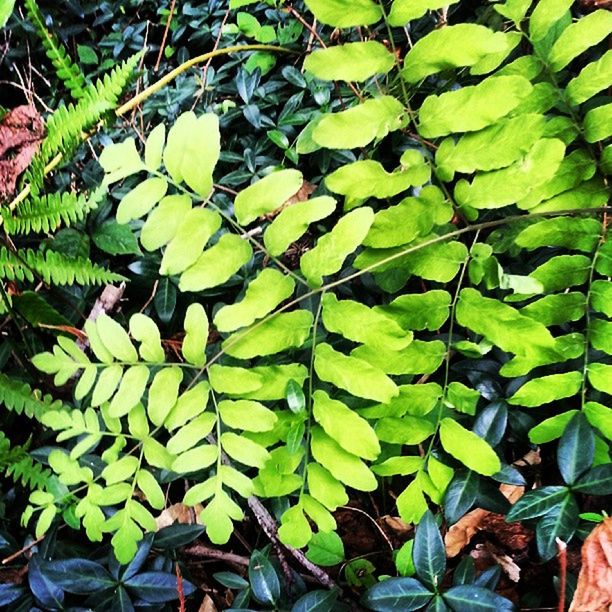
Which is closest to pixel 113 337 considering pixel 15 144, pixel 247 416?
pixel 247 416

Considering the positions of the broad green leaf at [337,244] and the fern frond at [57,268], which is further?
the fern frond at [57,268]

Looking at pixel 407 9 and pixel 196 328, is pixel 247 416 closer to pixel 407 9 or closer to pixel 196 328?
pixel 196 328

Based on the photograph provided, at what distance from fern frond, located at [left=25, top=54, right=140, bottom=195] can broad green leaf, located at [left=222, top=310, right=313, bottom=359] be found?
567 millimetres

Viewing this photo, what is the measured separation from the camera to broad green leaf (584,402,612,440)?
41.6 inches

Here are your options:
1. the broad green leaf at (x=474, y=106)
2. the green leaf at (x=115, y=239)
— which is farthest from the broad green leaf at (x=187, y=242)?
the green leaf at (x=115, y=239)

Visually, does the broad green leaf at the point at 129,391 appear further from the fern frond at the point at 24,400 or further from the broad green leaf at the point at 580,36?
the broad green leaf at the point at 580,36

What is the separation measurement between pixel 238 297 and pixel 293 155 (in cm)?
43

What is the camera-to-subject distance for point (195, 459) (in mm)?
1082

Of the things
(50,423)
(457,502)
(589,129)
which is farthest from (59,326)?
(589,129)

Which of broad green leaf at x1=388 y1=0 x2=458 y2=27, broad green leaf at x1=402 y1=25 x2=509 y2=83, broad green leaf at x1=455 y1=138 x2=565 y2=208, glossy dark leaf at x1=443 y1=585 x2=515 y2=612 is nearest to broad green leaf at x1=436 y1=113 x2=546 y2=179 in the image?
broad green leaf at x1=455 y1=138 x2=565 y2=208

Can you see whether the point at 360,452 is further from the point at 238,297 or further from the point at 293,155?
the point at 293,155

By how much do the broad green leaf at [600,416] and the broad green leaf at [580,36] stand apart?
0.65m

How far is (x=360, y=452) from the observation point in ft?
3.35

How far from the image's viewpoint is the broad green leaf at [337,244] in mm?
1013
